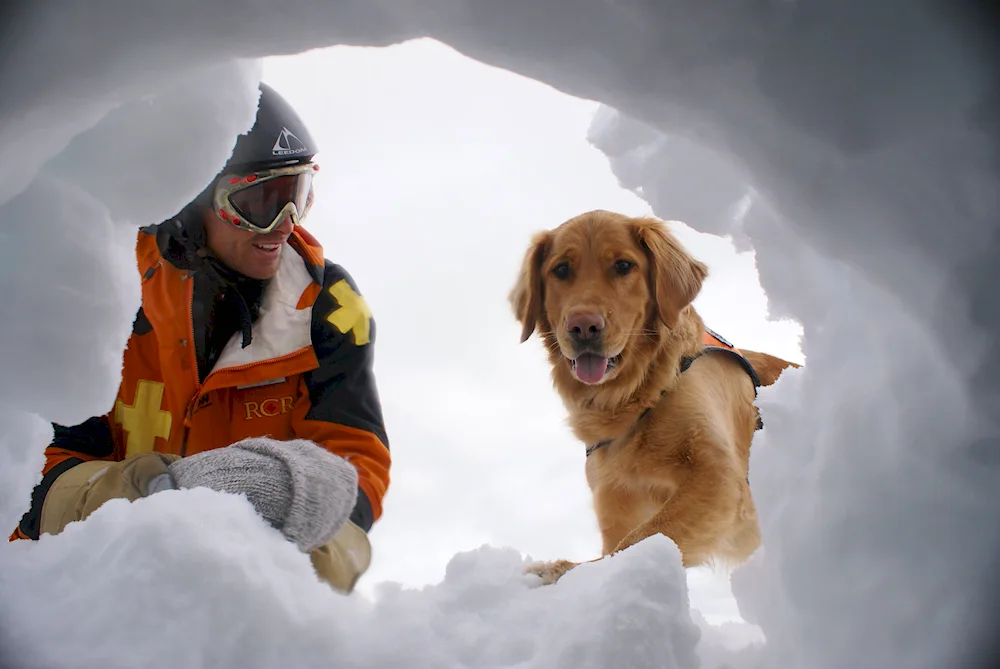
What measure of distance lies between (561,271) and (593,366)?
37cm

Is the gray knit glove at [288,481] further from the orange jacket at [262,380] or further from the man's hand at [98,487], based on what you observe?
the orange jacket at [262,380]

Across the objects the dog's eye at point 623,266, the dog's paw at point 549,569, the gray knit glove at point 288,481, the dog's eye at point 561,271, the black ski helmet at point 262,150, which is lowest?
the dog's paw at point 549,569

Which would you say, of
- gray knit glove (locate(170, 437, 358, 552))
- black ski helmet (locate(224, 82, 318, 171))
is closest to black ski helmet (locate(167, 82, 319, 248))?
black ski helmet (locate(224, 82, 318, 171))

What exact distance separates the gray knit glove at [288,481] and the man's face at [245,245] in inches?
28.6

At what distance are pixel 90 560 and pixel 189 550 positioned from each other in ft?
0.69

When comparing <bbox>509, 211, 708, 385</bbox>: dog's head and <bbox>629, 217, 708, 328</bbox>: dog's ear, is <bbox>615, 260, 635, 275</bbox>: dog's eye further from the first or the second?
<bbox>629, 217, 708, 328</bbox>: dog's ear

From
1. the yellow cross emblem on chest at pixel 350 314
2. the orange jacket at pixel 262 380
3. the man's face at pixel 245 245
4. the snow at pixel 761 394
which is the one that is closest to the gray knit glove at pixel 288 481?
the snow at pixel 761 394

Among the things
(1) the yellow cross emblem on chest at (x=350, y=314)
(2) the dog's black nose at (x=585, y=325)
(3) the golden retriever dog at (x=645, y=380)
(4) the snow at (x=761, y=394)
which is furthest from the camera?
(1) the yellow cross emblem on chest at (x=350, y=314)

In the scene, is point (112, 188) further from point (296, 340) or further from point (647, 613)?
point (647, 613)

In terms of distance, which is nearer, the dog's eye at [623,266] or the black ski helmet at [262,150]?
the black ski helmet at [262,150]

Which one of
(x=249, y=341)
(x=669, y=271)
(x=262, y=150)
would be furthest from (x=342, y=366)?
(x=669, y=271)

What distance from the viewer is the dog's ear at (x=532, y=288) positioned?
102 inches

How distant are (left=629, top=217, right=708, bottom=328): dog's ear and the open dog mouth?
247 mm

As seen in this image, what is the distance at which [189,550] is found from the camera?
46.8 inches
